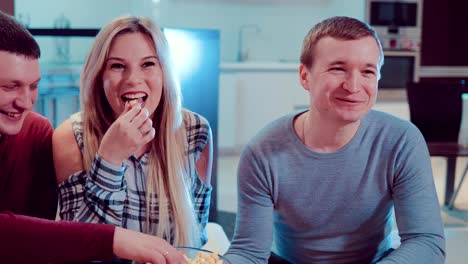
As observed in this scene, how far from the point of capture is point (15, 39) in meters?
1.07

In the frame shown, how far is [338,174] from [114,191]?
1.77 ft

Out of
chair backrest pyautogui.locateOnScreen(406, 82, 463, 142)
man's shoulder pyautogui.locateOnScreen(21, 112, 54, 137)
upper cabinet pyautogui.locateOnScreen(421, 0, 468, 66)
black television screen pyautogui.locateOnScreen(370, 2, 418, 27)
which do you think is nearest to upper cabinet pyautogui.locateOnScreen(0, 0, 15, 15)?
man's shoulder pyautogui.locateOnScreen(21, 112, 54, 137)

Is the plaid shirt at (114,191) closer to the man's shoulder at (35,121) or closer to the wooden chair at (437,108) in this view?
the man's shoulder at (35,121)

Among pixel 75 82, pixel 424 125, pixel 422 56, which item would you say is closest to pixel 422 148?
pixel 424 125

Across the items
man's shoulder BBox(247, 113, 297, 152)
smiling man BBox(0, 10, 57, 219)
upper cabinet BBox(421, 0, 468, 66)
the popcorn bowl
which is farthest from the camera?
upper cabinet BBox(421, 0, 468, 66)

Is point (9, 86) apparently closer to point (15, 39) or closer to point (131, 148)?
point (15, 39)

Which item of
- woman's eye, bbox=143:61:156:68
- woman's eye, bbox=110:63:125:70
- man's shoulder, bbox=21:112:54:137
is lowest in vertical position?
man's shoulder, bbox=21:112:54:137

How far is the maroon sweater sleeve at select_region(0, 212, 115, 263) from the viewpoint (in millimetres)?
1056

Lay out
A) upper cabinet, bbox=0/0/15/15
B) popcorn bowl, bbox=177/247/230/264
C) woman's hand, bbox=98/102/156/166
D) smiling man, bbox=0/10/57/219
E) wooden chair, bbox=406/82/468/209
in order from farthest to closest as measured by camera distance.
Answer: wooden chair, bbox=406/82/468/209 < upper cabinet, bbox=0/0/15/15 < woman's hand, bbox=98/102/156/166 < smiling man, bbox=0/10/57/219 < popcorn bowl, bbox=177/247/230/264

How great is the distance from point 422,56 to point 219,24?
7.10 ft

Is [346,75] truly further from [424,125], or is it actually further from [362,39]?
[424,125]

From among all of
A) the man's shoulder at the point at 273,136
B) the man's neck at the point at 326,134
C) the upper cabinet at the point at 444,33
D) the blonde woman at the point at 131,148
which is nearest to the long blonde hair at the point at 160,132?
the blonde woman at the point at 131,148

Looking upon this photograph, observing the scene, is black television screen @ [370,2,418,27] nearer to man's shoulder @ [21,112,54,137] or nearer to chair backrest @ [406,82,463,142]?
chair backrest @ [406,82,463,142]

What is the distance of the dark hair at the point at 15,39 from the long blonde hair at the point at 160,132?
0.82 feet
